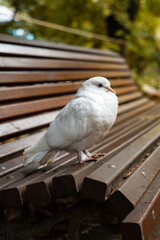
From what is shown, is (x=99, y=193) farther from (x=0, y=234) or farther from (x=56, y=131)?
(x=0, y=234)

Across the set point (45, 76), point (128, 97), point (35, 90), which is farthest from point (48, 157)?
point (128, 97)

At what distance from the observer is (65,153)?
7.27 ft

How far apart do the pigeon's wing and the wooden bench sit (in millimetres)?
171

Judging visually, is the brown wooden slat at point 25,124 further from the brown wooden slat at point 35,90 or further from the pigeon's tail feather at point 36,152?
the pigeon's tail feather at point 36,152

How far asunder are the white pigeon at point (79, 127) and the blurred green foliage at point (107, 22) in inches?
159

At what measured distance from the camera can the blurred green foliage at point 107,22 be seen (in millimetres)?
6151

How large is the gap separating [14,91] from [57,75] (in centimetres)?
80

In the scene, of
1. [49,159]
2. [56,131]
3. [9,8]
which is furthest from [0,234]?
[9,8]

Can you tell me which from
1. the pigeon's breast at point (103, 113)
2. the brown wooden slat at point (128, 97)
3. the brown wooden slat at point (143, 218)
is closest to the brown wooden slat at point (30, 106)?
the pigeon's breast at point (103, 113)

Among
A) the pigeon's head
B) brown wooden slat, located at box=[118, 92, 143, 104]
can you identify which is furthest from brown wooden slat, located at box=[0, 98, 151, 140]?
brown wooden slat, located at box=[118, 92, 143, 104]

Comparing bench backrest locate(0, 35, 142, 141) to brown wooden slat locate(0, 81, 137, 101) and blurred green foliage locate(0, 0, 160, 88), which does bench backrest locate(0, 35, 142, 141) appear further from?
blurred green foliage locate(0, 0, 160, 88)

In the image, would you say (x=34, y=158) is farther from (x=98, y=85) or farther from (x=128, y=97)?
(x=128, y=97)

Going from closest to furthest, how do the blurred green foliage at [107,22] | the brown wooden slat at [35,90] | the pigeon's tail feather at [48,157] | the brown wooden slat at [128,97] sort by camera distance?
1. the pigeon's tail feather at [48,157]
2. the brown wooden slat at [35,90]
3. the brown wooden slat at [128,97]
4. the blurred green foliage at [107,22]

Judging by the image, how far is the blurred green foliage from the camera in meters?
6.15
